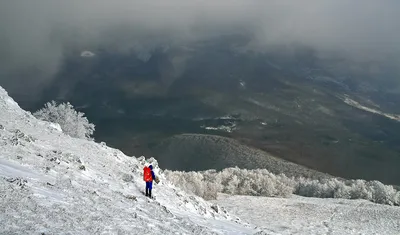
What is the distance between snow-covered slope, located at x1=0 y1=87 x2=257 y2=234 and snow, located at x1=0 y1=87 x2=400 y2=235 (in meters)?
0.03

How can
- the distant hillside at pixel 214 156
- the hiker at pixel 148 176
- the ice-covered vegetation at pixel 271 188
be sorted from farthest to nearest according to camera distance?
the distant hillside at pixel 214 156
the ice-covered vegetation at pixel 271 188
the hiker at pixel 148 176

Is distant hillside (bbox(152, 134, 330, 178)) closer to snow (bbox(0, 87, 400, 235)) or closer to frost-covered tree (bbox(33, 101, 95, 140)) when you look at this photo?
frost-covered tree (bbox(33, 101, 95, 140))

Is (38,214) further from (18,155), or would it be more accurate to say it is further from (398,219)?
(398,219)

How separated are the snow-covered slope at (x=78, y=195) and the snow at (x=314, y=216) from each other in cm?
1603

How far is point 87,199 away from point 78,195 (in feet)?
2.02

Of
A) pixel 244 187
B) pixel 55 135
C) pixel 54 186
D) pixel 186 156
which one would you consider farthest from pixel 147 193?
pixel 186 156

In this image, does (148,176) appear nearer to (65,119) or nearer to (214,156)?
(65,119)

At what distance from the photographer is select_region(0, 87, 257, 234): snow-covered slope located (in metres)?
18.2

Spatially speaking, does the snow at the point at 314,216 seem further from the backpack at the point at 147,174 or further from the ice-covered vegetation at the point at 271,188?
the backpack at the point at 147,174

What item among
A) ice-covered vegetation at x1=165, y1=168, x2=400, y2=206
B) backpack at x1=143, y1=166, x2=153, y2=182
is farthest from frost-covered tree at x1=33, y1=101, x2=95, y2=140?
backpack at x1=143, y1=166, x2=153, y2=182

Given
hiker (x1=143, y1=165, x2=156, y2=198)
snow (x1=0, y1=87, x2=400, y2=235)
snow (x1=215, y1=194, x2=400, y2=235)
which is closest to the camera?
snow (x1=0, y1=87, x2=400, y2=235)

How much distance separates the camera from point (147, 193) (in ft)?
98.2

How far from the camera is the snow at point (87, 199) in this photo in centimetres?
1852

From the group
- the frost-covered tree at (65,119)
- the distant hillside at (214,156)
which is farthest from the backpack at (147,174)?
the distant hillside at (214,156)
